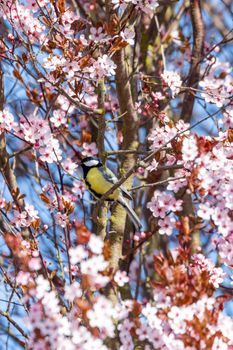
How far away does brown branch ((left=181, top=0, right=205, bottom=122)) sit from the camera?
6293mm

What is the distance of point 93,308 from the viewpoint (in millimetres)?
2939

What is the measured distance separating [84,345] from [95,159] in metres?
2.83

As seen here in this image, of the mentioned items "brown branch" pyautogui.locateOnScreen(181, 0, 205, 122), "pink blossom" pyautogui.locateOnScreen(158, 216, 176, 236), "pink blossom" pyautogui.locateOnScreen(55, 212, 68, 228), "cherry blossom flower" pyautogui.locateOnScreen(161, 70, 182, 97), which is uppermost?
"brown branch" pyautogui.locateOnScreen(181, 0, 205, 122)

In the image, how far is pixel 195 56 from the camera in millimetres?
6527

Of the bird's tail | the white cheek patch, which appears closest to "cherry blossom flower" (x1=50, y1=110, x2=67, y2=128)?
the white cheek patch

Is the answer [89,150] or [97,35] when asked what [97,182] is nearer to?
[89,150]

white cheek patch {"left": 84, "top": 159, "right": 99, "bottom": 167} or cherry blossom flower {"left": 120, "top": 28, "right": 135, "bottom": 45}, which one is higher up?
white cheek patch {"left": 84, "top": 159, "right": 99, "bottom": 167}

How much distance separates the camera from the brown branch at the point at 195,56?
6293mm

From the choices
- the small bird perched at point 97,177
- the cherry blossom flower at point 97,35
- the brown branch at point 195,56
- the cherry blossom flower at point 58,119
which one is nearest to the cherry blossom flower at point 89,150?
the small bird perched at point 97,177

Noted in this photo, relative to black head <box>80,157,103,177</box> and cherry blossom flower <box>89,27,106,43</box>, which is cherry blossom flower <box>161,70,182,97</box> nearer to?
black head <box>80,157,103,177</box>

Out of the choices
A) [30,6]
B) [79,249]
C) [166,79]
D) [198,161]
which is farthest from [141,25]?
[79,249]

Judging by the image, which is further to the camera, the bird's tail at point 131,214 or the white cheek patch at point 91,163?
the white cheek patch at point 91,163

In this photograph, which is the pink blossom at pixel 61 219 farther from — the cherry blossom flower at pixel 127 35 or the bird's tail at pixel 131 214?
the cherry blossom flower at pixel 127 35

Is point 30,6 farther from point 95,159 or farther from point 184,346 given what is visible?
point 184,346
